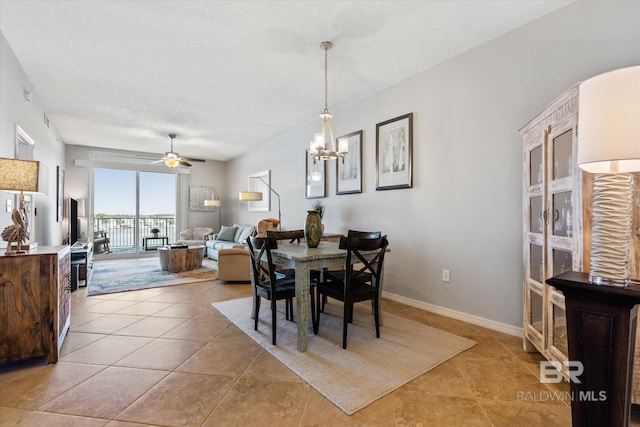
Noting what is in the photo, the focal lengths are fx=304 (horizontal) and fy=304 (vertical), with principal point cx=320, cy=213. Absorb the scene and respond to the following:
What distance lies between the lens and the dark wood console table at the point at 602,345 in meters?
1.15

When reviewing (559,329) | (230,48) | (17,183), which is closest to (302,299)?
(559,329)

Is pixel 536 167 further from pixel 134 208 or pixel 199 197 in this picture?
pixel 134 208

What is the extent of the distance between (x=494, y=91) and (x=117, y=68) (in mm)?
3975

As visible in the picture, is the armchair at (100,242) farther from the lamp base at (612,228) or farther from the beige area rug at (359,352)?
the lamp base at (612,228)

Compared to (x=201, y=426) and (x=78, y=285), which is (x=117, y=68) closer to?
(x=78, y=285)

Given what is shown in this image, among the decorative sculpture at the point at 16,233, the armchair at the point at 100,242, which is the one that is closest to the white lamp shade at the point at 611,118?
the decorative sculpture at the point at 16,233

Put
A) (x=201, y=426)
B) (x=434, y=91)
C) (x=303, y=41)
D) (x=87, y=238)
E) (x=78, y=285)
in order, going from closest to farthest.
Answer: (x=201, y=426), (x=303, y=41), (x=434, y=91), (x=78, y=285), (x=87, y=238)

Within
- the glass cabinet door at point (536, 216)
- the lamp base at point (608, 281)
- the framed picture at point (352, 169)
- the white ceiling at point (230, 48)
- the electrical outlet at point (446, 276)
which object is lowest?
the electrical outlet at point (446, 276)

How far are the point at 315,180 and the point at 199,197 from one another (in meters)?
5.08

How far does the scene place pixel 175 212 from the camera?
841cm

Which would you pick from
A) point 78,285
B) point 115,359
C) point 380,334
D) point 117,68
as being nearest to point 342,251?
point 380,334

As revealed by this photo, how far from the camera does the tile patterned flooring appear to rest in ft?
5.30

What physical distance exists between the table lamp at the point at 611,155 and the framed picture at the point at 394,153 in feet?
7.65

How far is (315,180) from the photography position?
16.1ft
